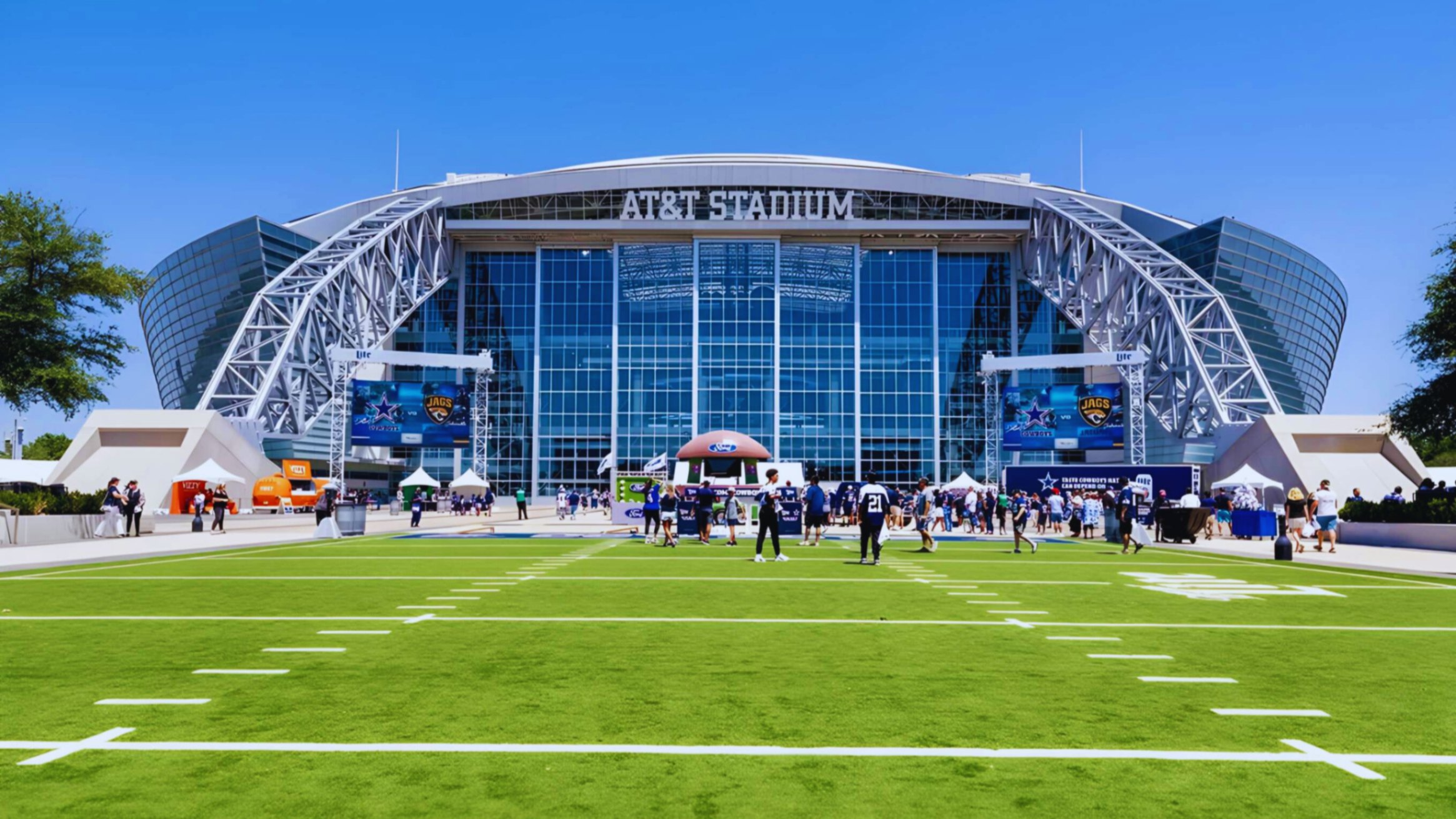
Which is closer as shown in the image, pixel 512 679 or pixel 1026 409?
pixel 512 679

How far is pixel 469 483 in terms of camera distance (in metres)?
60.8

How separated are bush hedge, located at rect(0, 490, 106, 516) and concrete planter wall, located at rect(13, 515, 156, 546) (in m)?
0.34

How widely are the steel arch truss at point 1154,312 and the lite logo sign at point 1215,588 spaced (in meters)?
43.6

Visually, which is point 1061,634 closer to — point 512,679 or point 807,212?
point 512,679

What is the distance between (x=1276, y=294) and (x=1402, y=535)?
50.2 metres

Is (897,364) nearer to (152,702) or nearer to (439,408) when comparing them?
(439,408)

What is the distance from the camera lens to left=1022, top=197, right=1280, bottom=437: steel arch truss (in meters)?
60.2

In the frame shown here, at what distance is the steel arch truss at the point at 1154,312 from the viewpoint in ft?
197

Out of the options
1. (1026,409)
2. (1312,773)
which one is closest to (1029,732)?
(1312,773)

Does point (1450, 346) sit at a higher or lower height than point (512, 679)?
higher

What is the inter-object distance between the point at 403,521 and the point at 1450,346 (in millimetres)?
42674

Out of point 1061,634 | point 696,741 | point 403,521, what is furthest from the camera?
point 403,521

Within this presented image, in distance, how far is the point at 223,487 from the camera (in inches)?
1335

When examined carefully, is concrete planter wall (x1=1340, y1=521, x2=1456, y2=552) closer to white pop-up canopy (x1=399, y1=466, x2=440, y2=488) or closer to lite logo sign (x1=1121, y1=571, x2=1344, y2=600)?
lite logo sign (x1=1121, y1=571, x2=1344, y2=600)
